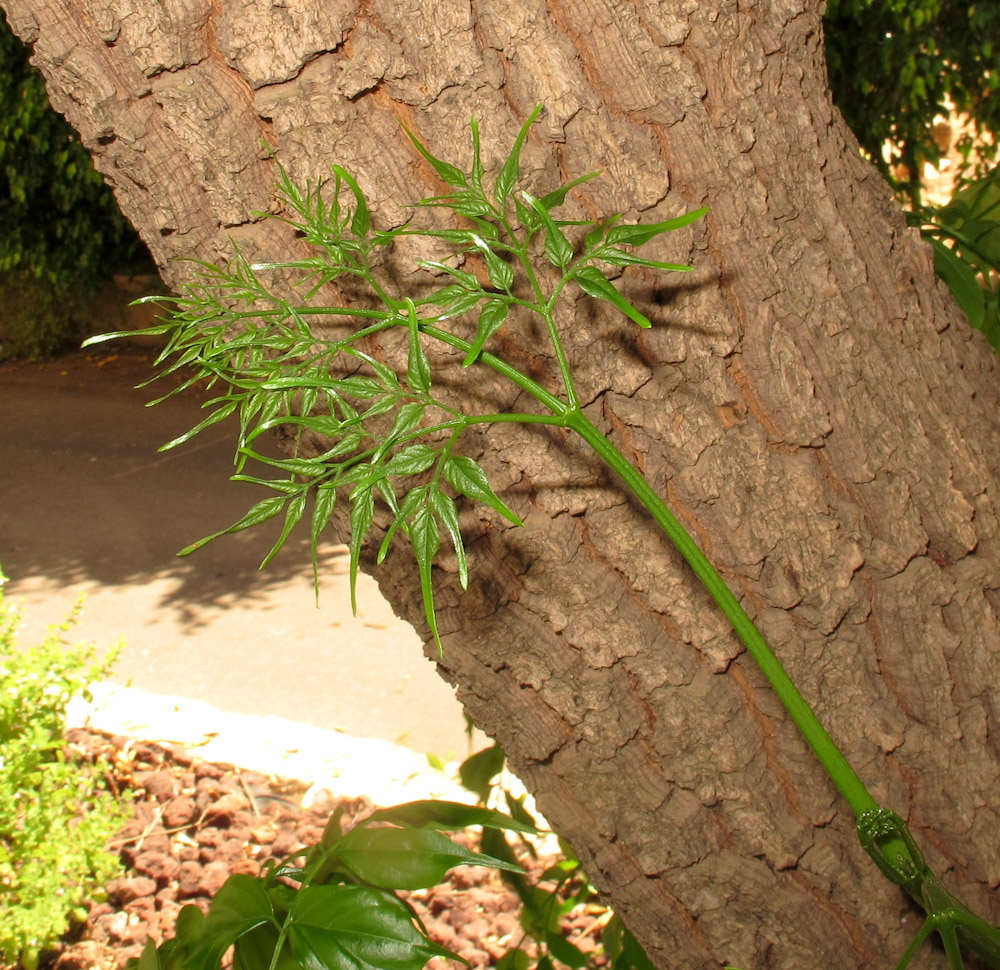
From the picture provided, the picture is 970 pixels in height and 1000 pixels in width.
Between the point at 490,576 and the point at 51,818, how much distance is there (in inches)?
68.1

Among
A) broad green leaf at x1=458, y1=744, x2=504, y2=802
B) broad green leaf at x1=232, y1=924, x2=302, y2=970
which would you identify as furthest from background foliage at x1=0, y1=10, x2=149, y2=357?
broad green leaf at x1=232, y1=924, x2=302, y2=970

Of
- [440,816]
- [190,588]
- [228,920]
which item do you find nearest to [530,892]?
[440,816]

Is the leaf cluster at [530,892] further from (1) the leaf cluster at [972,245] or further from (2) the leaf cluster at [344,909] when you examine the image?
(1) the leaf cluster at [972,245]

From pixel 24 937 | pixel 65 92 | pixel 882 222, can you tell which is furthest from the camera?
pixel 24 937

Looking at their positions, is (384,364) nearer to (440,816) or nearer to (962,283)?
(440,816)

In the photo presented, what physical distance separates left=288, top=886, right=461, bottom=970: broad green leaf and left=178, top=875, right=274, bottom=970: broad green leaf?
5cm

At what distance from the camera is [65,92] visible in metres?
0.84

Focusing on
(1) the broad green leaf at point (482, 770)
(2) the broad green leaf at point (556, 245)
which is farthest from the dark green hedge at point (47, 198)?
(2) the broad green leaf at point (556, 245)

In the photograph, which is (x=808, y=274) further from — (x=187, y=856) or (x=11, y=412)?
(x=11, y=412)

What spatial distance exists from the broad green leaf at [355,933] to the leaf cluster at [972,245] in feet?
2.79

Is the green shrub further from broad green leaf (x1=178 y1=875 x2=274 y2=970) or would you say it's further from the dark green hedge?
the dark green hedge

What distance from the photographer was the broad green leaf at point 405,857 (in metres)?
0.87

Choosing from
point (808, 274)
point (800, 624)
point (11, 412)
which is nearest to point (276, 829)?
point (800, 624)

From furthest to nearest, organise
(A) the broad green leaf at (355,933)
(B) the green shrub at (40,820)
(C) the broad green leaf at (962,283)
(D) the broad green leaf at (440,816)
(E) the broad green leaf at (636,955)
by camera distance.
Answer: (B) the green shrub at (40,820), (E) the broad green leaf at (636,955), (C) the broad green leaf at (962,283), (D) the broad green leaf at (440,816), (A) the broad green leaf at (355,933)
